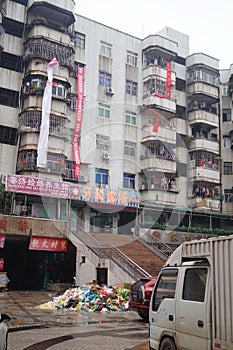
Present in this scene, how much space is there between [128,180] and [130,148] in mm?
2760

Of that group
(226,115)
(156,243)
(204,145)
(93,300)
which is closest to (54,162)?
(156,243)

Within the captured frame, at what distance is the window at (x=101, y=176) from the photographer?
102 ft

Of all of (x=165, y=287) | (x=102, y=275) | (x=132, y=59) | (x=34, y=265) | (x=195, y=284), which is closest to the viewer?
(x=195, y=284)

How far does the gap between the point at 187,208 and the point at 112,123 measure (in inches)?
387

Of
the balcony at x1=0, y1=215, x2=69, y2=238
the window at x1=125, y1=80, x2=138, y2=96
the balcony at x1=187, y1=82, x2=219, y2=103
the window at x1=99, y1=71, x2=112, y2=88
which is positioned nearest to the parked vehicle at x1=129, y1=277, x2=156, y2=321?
the balcony at x1=0, y1=215, x2=69, y2=238

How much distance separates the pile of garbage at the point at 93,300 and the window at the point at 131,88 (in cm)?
2126

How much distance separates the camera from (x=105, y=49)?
3441cm

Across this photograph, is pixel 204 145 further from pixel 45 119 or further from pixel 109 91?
pixel 45 119

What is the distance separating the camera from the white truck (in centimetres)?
513

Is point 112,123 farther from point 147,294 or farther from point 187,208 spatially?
point 147,294

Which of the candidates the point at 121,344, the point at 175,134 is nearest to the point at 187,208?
the point at 175,134

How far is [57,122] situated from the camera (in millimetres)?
29203

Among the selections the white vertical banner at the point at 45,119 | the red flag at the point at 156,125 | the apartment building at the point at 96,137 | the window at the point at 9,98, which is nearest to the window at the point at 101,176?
the apartment building at the point at 96,137

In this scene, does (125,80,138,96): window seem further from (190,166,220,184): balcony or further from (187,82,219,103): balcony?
(190,166,220,184): balcony
